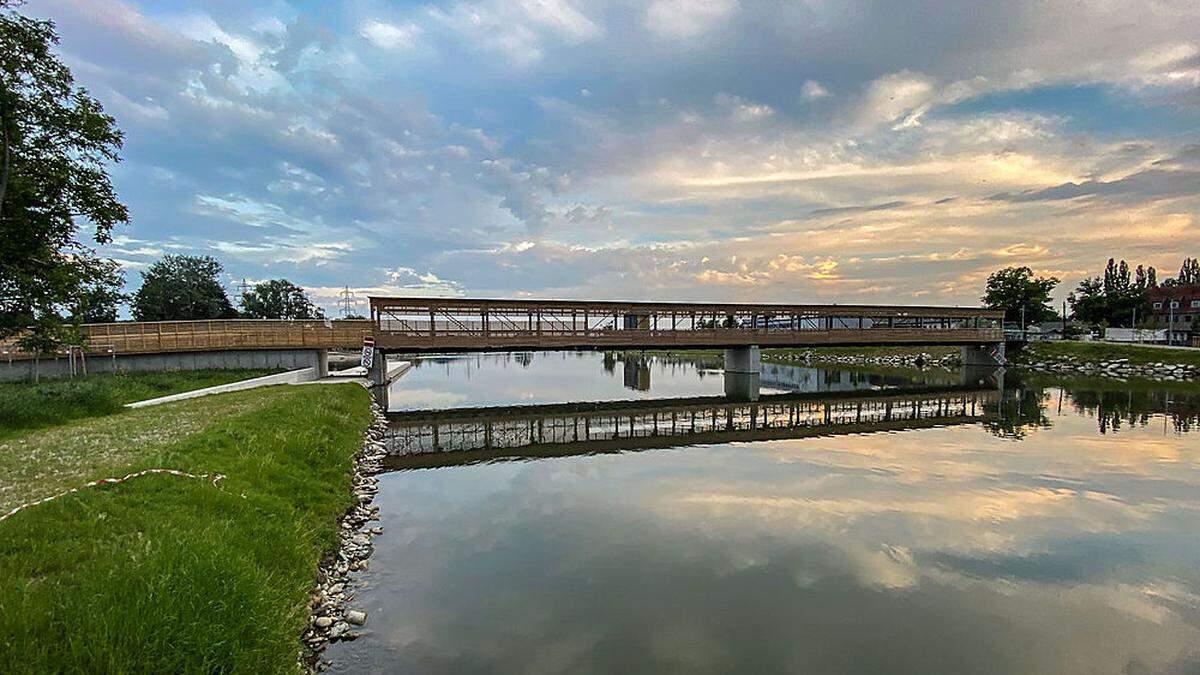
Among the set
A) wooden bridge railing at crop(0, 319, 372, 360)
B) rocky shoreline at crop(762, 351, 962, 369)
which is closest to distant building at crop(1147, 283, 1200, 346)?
rocky shoreline at crop(762, 351, 962, 369)

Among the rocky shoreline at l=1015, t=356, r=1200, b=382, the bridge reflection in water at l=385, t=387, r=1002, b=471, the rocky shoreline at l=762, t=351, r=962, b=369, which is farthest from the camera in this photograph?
the rocky shoreline at l=762, t=351, r=962, b=369

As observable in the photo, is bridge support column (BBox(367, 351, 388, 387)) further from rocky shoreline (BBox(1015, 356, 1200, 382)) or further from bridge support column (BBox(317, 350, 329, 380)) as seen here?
rocky shoreline (BBox(1015, 356, 1200, 382))

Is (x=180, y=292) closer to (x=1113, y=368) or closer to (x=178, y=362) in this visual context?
(x=178, y=362)

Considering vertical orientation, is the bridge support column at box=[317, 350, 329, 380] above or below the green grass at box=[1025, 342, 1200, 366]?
above

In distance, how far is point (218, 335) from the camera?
3597 cm

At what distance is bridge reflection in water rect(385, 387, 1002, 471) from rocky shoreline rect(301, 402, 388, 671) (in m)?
5.18

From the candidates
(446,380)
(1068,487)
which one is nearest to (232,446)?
(1068,487)

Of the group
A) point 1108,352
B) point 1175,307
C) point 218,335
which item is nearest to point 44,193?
point 218,335

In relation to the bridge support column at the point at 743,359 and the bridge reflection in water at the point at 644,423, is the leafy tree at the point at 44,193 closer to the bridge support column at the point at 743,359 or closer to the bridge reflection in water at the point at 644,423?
the bridge reflection in water at the point at 644,423

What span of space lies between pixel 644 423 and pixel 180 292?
250 feet

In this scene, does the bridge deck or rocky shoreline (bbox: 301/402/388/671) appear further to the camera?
the bridge deck

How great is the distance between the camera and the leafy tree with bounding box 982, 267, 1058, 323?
74.9 meters

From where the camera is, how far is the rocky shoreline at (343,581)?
7453mm

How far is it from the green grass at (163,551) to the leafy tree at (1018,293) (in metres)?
86.4
